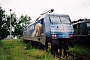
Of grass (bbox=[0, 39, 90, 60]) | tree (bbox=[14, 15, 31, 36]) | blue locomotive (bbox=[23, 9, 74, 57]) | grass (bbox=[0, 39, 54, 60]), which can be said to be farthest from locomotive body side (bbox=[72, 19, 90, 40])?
tree (bbox=[14, 15, 31, 36])

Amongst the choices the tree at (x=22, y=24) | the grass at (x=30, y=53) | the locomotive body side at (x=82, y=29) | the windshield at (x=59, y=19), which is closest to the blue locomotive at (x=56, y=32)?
the windshield at (x=59, y=19)

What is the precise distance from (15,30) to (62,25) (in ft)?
173

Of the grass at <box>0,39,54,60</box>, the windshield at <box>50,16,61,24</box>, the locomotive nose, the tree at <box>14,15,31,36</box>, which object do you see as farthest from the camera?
the tree at <box>14,15,31,36</box>

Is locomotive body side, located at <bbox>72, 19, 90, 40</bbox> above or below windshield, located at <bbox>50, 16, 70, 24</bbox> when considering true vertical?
below

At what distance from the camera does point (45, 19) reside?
50.5 ft

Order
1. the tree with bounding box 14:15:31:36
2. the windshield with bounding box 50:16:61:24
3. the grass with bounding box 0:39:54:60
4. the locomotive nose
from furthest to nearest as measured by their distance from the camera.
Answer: the tree with bounding box 14:15:31:36
the windshield with bounding box 50:16:61:24
the locomotive nose
the grass with bounding box 0:39:54:60

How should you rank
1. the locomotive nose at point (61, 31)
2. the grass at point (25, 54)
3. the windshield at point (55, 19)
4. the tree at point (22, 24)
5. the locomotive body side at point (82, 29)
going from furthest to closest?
the tree at point (22, 24) < the locomotive body side at point (82, 29) < the windshield at point (55, 19) < the locomotive nose at point (61, 31) < the grass at point (25, 54)

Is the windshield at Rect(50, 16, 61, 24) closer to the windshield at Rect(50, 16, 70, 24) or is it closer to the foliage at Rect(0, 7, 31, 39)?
the windshield at Rect(50, 16, 70, 24)

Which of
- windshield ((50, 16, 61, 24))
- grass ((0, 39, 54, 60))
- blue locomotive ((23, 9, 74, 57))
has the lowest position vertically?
grass ((0, 39, 54, 60))

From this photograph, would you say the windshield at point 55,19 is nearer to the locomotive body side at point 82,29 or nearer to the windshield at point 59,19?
the windshield at point 59,19

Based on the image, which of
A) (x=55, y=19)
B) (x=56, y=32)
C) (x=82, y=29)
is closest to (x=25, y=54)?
(x=56, y=32)

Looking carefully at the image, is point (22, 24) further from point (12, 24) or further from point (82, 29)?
point (82, 29)

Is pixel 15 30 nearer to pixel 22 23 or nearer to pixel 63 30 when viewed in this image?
pixel 22 23

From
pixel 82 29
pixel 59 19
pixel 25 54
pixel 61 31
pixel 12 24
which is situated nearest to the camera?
pixel 61 31
